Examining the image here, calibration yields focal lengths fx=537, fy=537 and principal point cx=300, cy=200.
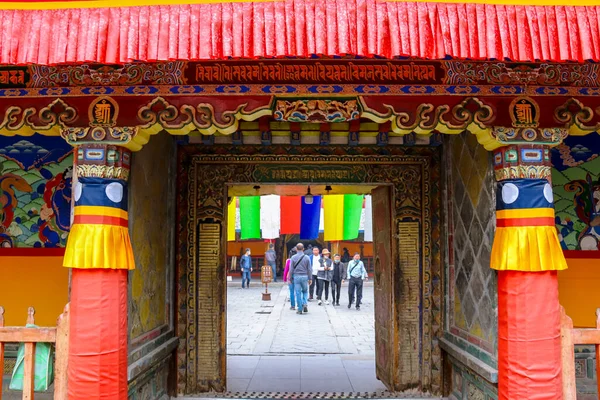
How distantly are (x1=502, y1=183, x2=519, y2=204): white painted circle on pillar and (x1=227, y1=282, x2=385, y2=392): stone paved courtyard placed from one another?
295cm

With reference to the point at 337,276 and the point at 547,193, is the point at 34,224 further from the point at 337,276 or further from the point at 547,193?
the point at 337,276

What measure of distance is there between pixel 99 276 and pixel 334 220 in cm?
1144

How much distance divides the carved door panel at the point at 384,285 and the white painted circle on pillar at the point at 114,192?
271 cm

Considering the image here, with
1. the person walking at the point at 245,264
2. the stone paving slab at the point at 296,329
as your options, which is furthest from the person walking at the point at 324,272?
the person walking at the point at 245,264

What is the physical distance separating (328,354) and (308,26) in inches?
216

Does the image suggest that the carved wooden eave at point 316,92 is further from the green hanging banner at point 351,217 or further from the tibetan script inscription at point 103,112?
the green hanging banner at point 351,217

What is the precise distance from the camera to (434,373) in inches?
195

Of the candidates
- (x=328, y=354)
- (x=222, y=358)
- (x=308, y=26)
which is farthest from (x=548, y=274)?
(x=328, y=354)

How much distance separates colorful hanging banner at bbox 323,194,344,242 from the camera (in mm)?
14142

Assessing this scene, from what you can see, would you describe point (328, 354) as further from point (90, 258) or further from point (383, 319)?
point (90, 258)

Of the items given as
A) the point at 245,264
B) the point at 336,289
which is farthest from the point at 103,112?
the point at 245,264

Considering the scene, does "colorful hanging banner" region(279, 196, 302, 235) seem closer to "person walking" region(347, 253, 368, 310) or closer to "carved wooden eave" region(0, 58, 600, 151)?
"person walking" region(347, 253, 368, 310)

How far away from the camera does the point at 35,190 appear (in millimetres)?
4688

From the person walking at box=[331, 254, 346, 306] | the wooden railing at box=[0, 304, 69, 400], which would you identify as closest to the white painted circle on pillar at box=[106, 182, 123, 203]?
the wooden railing at box=[0, 304, 69, 400]
